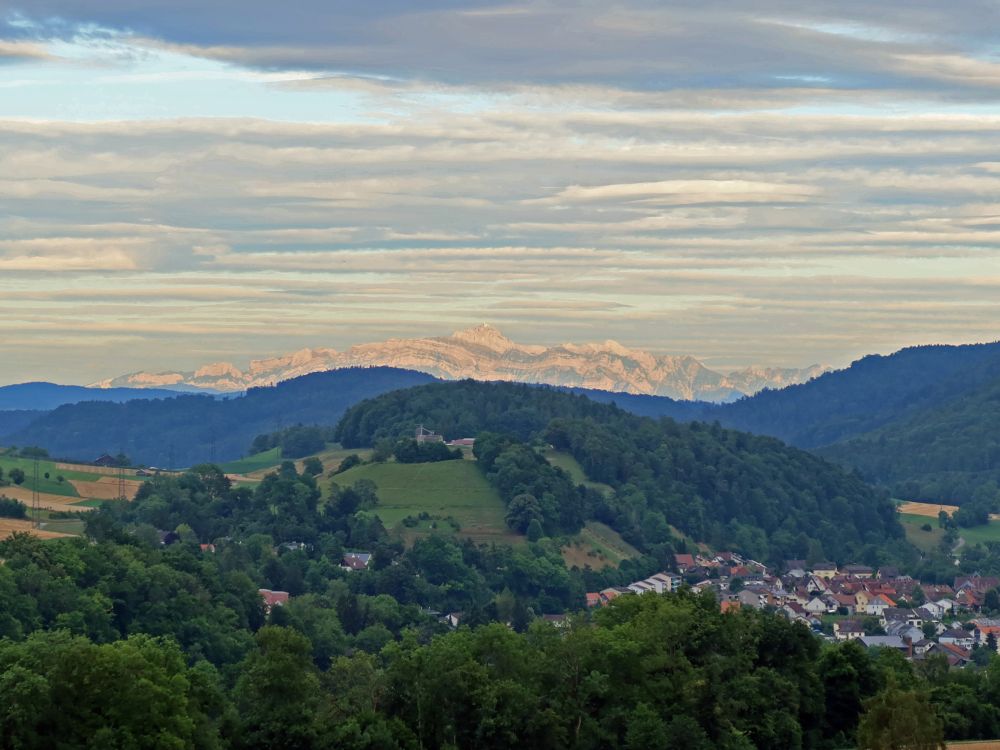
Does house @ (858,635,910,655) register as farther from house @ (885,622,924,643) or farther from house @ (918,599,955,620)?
house @ (918,599,955,620)

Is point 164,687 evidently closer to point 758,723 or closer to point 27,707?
point 27,707

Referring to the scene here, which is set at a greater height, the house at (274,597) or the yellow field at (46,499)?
the yellow field at (46,499)

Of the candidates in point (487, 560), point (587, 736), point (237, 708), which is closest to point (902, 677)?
Answer: point (587, 736)

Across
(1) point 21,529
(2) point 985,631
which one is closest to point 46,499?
(1) point 21,529

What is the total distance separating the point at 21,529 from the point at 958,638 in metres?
86.1

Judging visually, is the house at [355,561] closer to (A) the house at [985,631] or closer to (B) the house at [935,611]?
(B) the house at [935,611]

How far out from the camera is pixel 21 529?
142875 millimetres

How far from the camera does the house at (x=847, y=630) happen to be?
17262 cm

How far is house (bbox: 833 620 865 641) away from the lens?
566 ft

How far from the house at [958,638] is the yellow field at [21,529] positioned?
79739mm

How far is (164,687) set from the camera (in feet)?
211

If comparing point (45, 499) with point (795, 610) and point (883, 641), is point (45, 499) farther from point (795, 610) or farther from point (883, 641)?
point (883, 641)

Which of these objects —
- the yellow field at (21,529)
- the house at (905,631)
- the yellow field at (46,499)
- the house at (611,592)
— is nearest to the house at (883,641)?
the house at (905,631)

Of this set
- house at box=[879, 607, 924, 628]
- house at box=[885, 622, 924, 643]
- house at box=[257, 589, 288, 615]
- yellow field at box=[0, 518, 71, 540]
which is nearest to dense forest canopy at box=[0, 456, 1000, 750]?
yellow field at box=[0, 518, 71, 540]
